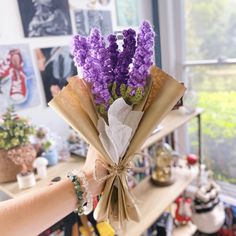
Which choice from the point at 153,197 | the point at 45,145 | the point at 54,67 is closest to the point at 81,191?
the point at 45,145

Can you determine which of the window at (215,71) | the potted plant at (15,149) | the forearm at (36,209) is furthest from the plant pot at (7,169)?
the window at (215,71)

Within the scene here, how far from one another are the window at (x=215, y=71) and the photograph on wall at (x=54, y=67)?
2.17ft

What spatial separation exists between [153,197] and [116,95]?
0.93 meters

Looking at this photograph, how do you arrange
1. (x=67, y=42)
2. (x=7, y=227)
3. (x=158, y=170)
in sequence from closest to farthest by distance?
(x=7, y=227)
(x=67, y=42)
(x=158, y=170)

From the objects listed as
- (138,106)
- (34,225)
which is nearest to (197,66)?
(138,106)

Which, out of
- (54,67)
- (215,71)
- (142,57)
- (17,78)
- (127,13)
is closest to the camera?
(142,57)

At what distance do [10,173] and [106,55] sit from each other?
67cm

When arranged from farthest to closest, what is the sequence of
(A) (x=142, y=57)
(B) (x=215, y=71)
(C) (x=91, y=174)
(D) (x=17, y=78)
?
(B) (x=215, y=71)
(D) (x=17, y=78)
(C) (x=91, y=174)
(A) (x=142, y=57)

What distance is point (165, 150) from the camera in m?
1.46

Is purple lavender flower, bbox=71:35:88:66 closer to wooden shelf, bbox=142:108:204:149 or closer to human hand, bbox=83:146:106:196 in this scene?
human hand, bbox=83:146:106:196

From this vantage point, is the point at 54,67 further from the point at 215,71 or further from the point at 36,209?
the point at 215,71

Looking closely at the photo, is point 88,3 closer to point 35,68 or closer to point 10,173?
point 35,68

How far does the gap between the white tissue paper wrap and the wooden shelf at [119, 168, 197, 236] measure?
2.11 feet

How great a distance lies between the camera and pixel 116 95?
523mm
